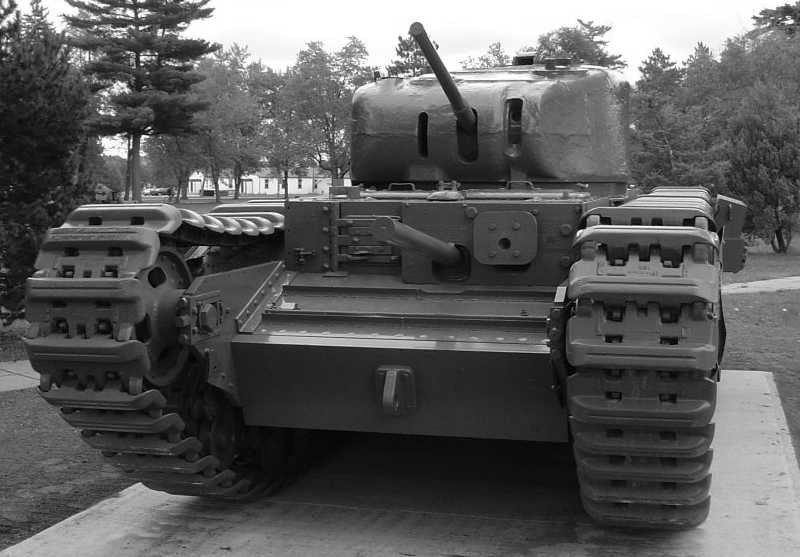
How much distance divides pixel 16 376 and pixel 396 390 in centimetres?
674

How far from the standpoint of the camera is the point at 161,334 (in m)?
5.42

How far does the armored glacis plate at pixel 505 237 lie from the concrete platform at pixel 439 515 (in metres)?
1.64

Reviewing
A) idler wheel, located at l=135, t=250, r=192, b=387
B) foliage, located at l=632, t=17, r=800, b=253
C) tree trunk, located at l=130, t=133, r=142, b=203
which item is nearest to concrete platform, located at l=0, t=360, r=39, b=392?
idler wheel, located at l=135, t=250, r=192, b=387

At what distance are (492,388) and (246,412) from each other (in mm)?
1547

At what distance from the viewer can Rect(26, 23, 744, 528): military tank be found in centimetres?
464

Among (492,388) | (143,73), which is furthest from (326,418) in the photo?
(143,73)

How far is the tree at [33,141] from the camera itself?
456 inches

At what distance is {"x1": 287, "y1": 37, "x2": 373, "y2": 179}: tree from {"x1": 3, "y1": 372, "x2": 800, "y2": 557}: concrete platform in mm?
34755

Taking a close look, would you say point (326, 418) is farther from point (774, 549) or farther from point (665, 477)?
point (774, 549)

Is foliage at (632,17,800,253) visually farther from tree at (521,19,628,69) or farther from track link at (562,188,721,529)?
track link at (562,188,721,529)

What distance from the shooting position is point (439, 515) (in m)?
6.33

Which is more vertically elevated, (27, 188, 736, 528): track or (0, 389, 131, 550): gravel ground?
(27, 188, 736, 528): track

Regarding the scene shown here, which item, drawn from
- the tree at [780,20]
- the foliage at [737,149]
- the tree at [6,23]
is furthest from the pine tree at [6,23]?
the tree at [780,20]

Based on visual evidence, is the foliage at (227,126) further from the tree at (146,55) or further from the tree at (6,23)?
the tree at (6,23)
